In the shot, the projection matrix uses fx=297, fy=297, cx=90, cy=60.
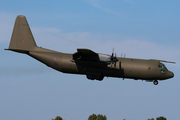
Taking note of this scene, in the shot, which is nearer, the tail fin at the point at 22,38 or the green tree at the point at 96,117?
the tail fin at the point at 22,38

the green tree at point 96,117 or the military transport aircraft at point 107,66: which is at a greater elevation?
the military transport aircraft at point 107,66

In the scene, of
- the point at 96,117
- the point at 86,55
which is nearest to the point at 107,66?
the point at 86,55

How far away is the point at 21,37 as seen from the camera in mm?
35219

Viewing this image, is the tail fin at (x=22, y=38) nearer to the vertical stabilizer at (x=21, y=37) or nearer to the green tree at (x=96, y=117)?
the vertical stabilizer at (x=21, y=37)

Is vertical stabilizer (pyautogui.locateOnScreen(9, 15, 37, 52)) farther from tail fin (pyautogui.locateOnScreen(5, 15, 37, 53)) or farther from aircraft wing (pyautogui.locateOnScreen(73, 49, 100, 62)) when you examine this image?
aircraft wing (pyautogui.locateOnScreen(73, 49, 100, 62))

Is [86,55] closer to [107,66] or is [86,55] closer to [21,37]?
[107,66]

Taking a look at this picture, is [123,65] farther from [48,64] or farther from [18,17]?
[18,17]

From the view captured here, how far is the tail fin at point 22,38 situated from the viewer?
35000 millimetres

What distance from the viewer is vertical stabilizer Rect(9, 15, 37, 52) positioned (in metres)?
35.0

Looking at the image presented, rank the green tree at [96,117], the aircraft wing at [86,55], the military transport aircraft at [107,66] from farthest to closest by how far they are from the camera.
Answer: the green tree at [96,117], the military transport aircraft at [107,66], the aircraft wing at [86,55]

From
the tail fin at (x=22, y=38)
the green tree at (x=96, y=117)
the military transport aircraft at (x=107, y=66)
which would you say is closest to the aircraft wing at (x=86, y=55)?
the military transport aircraft at (x=107, y=66)

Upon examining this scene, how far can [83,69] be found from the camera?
32.8m

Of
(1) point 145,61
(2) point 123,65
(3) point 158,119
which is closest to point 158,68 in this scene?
(1) point 145,61

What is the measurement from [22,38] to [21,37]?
168 millimetres
